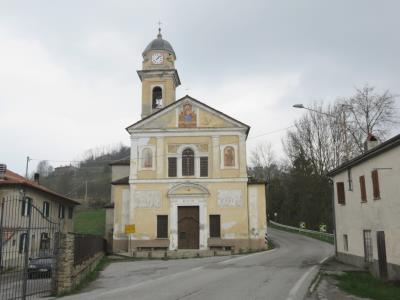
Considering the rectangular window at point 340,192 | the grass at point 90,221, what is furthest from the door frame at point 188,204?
the grass at point 90,221

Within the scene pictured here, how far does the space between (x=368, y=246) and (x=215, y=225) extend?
15183 mm

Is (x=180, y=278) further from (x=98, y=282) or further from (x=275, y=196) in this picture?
(x=275, y=196)

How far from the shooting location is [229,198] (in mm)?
32562

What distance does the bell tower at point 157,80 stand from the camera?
40.6 m

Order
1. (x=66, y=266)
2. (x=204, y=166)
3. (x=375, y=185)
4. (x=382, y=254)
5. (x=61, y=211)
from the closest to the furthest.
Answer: (x=66, y=266), (x=382, y=254), (x=375, y=185), (x=204, y=166), (x=61, y=211)

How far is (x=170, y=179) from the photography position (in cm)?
3306

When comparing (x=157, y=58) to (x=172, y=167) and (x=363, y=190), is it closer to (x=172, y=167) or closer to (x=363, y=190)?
(x=172, y=167)

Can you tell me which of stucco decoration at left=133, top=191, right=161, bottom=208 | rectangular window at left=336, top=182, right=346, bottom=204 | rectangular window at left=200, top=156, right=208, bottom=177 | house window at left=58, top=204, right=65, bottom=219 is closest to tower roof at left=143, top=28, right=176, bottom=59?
rectangular window at left=200, top=156, right=208, bottom=177

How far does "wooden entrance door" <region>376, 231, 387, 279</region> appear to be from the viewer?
53.8 ft

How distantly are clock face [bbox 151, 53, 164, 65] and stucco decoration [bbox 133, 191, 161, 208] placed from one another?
48.3 ft

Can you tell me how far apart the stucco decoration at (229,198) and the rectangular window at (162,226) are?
14.3 feet

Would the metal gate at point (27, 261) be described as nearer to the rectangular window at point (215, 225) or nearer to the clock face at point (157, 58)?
the rectangular window at point (215, 225)

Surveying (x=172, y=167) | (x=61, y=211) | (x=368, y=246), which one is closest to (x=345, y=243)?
(x=368, y=246)

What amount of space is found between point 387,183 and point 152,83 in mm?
28568
